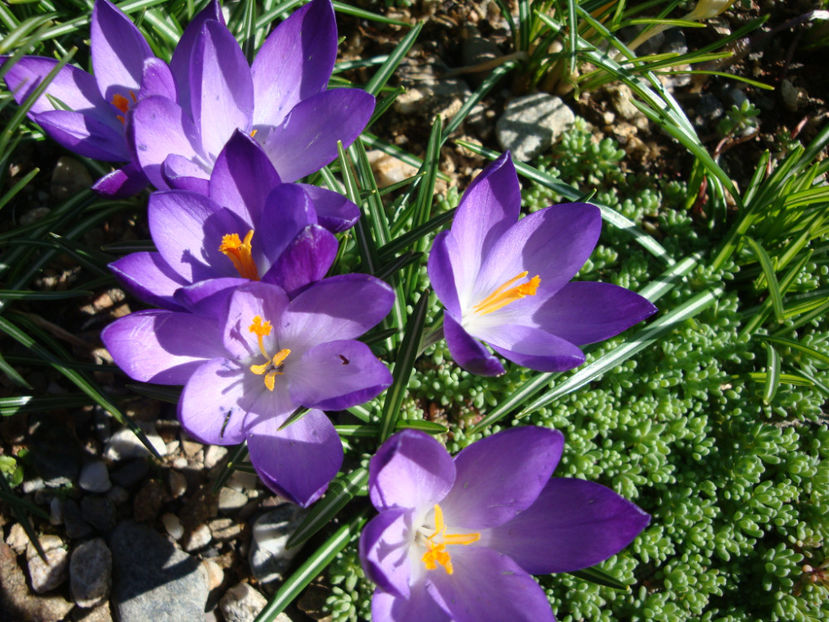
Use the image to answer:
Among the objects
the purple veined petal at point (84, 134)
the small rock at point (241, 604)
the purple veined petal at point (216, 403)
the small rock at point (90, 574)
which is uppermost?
the purple veined petal at point (84, 134)

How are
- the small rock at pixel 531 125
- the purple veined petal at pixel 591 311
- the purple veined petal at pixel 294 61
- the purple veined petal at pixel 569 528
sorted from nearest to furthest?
the purple veined petal at pixel 569 528 → the purple veined petal at pixel 591 311 → the purple veined petal at pixel 294 61 → the small rock at pixel 531 125

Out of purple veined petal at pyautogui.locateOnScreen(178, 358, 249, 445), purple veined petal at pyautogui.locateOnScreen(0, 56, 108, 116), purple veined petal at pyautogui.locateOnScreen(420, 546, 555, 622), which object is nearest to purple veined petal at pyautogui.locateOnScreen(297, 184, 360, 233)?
purple veined petal at pyautogui.locateOnScreen(178, 358, 249, 445)

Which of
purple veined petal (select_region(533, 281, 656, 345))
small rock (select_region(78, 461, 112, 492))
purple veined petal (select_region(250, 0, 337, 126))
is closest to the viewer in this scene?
purple veined petal (select_region(533, 281, 656, 345))

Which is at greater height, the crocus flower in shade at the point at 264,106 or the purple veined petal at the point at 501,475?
the crocus flower in shade at the point at 264,106

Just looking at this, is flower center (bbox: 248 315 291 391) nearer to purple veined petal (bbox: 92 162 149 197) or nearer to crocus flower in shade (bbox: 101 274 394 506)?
crocus flower in shade (bbox: 101 274 394 506)

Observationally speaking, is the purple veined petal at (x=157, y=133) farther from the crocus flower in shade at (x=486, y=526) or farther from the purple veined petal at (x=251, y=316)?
the crocus flower in shade at (x=486, y=526)

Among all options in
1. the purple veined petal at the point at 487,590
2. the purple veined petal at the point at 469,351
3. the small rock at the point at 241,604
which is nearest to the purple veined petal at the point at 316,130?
the purple veined petal at the point at 469,351

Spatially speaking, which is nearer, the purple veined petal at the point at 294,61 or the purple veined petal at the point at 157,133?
the purple veined petal at the point at 157,133

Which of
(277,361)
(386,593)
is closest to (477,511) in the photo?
(386,593)

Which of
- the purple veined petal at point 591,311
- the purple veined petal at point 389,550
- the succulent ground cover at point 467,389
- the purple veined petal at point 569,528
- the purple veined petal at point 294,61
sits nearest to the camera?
the purple veined petal at point 389,550
